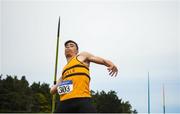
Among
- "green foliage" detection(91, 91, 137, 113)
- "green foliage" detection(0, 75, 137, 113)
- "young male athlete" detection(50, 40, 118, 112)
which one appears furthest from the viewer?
"green foliage" detection(91, 91, 137, 113)

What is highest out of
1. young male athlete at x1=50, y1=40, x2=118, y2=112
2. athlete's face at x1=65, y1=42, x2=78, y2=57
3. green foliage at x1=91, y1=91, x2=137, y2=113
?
green foliage at x1=91, y1=91, x2=137, y2=113

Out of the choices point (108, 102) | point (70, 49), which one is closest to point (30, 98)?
point (108, 102)

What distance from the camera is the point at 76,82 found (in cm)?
570

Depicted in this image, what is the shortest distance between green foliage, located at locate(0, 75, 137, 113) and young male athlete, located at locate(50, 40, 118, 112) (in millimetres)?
60746

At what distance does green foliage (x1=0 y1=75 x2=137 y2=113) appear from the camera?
229 feet

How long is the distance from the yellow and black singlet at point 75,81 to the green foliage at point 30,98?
6078 centimetres

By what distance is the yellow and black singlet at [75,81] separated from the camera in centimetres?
566

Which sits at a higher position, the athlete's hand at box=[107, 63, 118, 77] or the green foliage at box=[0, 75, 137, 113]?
the green foliage at box=[0, 75, 137, 113]

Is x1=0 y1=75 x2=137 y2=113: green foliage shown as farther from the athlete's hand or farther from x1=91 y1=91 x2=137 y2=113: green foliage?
the athlete's hand

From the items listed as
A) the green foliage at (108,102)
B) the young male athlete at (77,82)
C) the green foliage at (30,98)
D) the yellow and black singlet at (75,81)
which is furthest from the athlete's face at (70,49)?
the green foliage at (108,102)

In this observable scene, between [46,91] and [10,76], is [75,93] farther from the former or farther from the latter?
[46,91]

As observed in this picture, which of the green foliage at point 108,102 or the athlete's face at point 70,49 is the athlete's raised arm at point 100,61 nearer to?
the athlete's face at point 70,49

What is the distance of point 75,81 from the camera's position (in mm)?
5711

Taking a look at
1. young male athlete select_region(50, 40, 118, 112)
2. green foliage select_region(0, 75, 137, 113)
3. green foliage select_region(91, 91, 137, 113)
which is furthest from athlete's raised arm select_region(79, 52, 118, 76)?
green foliage select_region(91, 91, 137, 113)
